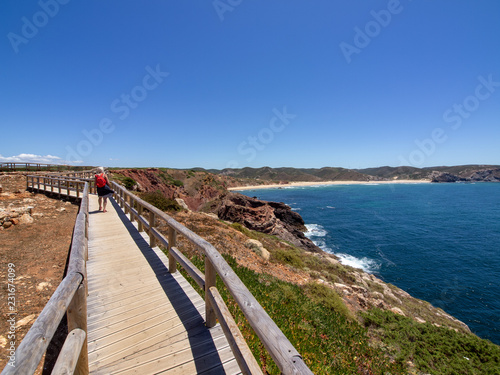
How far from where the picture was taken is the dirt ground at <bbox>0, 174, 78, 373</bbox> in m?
4.59

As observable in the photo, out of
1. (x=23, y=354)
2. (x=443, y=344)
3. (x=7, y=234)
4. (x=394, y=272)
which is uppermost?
(x=23, y=354)

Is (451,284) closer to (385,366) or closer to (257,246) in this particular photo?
(257,246)

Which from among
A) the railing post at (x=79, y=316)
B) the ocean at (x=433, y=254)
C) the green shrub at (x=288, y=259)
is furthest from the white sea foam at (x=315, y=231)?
the railing post at (x=79, y=316)

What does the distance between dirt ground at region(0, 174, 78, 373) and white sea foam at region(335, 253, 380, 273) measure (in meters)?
23.4

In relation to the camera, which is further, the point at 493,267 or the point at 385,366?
the point at 493,267

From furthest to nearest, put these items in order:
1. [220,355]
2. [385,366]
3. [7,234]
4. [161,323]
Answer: [7,234] → [385,366] → [161,323] → [220,355]

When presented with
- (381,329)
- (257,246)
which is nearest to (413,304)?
(381,329)

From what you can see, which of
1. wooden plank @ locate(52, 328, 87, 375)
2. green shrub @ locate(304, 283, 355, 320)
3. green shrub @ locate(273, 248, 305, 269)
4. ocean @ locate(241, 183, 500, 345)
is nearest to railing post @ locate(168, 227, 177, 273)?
wooden plank @ locate(52, 328, 87, 375)

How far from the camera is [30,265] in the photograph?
6.94 m

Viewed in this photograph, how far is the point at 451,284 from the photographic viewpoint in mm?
19156

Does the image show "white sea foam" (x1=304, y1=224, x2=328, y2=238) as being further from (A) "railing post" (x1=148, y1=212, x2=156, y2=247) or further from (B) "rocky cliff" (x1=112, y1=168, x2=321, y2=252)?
(A) "railing post" (x1=148, y1=212, x2=156, y2=247)

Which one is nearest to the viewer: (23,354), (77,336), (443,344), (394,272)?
(23,354)

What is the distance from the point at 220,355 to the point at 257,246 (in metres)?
10.9

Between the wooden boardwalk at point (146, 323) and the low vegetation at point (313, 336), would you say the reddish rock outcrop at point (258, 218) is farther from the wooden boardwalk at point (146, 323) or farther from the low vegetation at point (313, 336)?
Result: the wooden boardwalk at point (146, 323)
